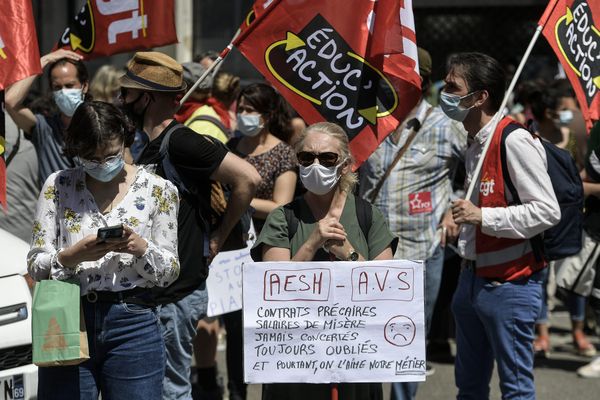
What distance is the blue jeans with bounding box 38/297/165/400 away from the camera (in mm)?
4039

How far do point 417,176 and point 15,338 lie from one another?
2368mm

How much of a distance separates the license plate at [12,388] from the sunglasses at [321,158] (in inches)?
66.3

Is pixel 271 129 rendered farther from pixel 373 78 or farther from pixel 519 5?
Answer: pixel 519 5

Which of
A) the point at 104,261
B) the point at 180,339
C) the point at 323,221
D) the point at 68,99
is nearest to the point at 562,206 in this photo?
the point at 323,221

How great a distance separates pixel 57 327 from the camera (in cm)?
392

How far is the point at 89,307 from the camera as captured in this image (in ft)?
13.3

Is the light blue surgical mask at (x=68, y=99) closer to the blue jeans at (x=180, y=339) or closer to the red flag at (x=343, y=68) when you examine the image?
the red flag at (x=343, y=68)

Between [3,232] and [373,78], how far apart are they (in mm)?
2190

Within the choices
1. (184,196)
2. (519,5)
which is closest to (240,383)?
(184,196)

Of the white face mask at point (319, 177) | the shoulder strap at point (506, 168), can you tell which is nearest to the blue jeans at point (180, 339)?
the white face mask at point (319, 177)

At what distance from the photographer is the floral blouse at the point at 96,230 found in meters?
4.07

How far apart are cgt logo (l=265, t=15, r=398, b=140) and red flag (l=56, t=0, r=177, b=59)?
0.85 meters

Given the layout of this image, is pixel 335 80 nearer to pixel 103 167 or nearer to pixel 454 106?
pixel 454 106

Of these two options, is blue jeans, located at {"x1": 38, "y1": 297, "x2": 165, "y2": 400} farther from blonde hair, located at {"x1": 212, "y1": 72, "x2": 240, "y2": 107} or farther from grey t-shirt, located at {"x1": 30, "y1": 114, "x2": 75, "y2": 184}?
blonde hair, located at {"x1": 212, "y1": 72, "x2": 240, "y2": 107}
